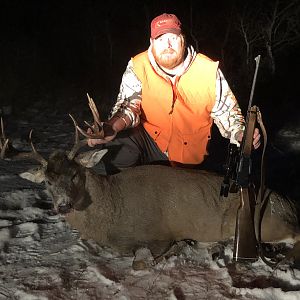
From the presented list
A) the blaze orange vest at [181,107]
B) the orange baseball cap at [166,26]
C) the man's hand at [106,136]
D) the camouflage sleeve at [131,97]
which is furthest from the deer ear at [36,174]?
the orange baseball cap at [166,26]

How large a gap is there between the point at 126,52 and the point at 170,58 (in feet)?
42.3

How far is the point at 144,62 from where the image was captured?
4.42 meters

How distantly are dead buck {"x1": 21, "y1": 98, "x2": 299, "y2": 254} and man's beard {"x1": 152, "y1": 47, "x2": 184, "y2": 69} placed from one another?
92 centimetres

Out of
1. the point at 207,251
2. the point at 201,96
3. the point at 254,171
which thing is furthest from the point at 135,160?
the point at 254,171

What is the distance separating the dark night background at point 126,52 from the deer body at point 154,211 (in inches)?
102

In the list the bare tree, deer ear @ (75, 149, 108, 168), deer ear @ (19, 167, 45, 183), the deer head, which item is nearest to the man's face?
the deer head

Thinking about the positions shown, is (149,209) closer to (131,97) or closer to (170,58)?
(131,97)

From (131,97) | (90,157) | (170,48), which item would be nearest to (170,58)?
(170,48)

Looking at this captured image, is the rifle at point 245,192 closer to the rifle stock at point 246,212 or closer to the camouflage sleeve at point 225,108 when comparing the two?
the rifle stock at point 246,212

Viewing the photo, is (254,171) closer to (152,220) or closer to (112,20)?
(152,220)

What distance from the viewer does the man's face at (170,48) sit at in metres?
4.22

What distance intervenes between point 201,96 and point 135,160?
0.83 m

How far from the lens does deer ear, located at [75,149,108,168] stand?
388 cm

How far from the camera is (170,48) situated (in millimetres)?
4230
